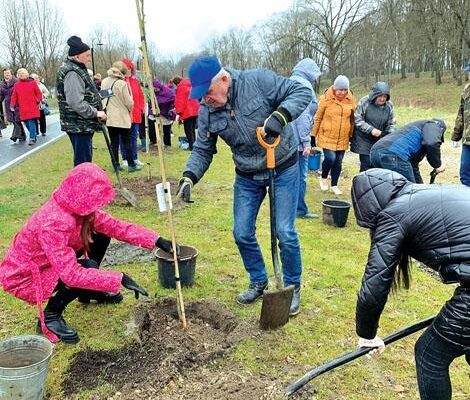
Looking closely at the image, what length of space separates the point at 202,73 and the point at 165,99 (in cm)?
934

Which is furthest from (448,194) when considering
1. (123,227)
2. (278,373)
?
(123,227)

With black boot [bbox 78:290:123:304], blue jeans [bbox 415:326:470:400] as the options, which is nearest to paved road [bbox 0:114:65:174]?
black boot [bbox 78:290:123:304]

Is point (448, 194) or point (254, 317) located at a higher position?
point (448, 194)

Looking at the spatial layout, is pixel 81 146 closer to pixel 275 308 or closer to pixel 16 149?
pixel 275 308

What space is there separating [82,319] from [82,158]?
3.51 metres

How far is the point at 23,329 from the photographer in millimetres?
3727

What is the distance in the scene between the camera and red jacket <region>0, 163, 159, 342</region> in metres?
3.16

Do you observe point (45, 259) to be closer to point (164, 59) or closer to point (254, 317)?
point (254, 317)

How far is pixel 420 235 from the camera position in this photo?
86.7 inches

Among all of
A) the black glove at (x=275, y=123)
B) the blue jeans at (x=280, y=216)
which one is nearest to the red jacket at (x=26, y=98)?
the blue jeans at (x=280, y=216)

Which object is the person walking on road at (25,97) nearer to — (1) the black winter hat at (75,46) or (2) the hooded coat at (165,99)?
(2) the hooded coat at (165,99)

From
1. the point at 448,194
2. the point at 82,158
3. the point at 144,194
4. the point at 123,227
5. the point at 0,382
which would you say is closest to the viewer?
the point at 448,194

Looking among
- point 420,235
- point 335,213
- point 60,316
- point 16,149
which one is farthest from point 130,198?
point 16,149

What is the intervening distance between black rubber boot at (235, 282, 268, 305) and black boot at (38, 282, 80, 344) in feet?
4.51
